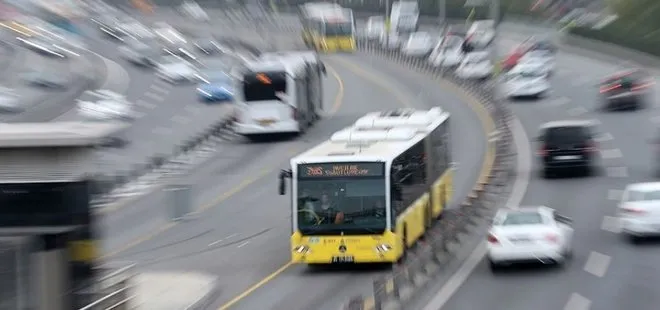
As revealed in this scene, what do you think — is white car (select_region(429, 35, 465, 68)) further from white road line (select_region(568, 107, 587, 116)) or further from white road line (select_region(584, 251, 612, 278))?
white road line (select_region(584, 251, 612, 278))

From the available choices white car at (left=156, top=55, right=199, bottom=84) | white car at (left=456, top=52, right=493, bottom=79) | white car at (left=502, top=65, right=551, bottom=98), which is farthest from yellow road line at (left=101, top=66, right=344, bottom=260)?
white car at (left=456, top=52, right=493, bottom=79)

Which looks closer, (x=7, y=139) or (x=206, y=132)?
(x=7, y=139)

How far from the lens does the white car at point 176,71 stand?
246ft

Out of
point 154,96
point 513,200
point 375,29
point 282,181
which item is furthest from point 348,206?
point 375,29

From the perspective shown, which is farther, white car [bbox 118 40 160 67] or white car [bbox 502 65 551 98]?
white car [bbox 118 40 160 67]

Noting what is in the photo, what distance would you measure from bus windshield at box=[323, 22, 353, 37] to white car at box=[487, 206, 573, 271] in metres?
73.2

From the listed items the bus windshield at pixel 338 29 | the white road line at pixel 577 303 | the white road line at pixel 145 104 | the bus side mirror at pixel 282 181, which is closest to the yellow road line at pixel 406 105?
the bus side mirror at pixel 282 181

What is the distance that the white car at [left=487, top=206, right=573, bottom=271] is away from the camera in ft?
83.7

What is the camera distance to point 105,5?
125062 mm

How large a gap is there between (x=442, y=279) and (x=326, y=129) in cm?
2983

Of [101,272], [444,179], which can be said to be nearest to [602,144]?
[444,179]

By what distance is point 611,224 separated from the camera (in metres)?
32.3

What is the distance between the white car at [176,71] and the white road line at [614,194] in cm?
4045

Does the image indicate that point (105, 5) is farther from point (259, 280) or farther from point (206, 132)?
point (259, 280)
